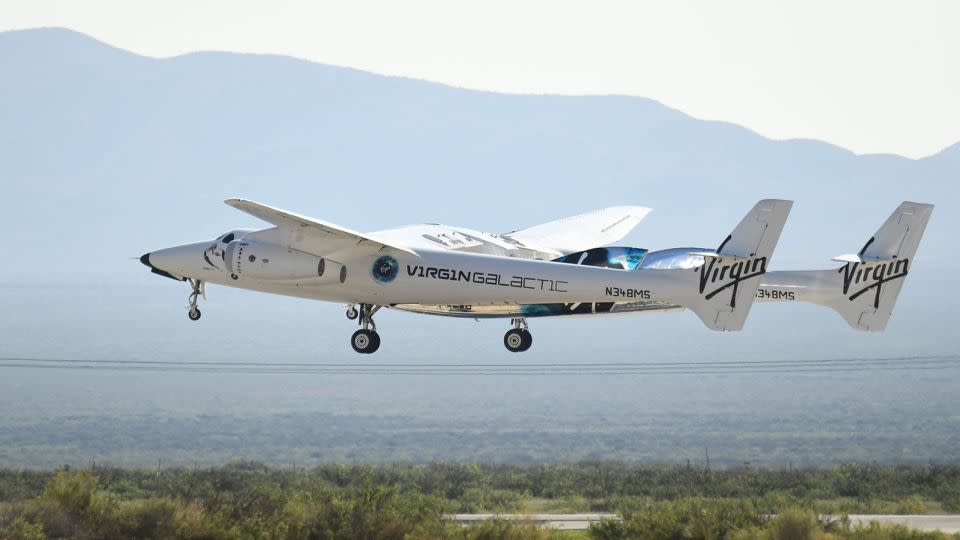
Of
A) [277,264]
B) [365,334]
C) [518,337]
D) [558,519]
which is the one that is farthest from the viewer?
[558,519]

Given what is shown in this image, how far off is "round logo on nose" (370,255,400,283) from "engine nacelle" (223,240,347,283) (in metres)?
0.90

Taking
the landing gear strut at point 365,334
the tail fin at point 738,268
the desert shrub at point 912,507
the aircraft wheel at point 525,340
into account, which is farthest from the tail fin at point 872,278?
the desert shrub at point 912,507

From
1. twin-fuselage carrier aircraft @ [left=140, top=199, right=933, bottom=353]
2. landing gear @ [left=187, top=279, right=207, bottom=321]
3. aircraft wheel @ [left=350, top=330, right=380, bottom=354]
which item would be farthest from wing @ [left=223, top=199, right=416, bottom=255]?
landing gear @ [left=187, top=279, right=207, bottom=321]

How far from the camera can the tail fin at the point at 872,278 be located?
41.3 metres

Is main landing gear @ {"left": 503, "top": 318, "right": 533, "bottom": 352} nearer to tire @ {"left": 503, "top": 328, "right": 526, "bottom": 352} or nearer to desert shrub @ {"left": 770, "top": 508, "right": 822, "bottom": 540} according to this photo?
tire @ {"left": 503, "top": 328, "right": 526, "bottom": 352}

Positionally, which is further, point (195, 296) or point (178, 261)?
point (195, 296)

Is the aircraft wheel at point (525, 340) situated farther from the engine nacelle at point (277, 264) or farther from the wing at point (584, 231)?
the wing at point (584, 231)

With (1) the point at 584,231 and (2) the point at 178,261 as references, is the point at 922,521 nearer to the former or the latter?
(1) the point at 584,231

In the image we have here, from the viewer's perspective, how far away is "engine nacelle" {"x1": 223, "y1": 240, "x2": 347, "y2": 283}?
4109cm

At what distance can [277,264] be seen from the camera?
41531mm

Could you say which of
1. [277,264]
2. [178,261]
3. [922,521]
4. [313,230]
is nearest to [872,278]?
[313,230]

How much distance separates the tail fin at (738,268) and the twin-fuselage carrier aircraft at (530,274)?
26mm

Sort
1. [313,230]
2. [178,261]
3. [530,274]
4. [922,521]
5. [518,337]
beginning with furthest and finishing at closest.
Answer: [922,521] < [178,261] < [518,337] < [313,230] < [530,274]

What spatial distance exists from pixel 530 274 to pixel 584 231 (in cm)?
1312
